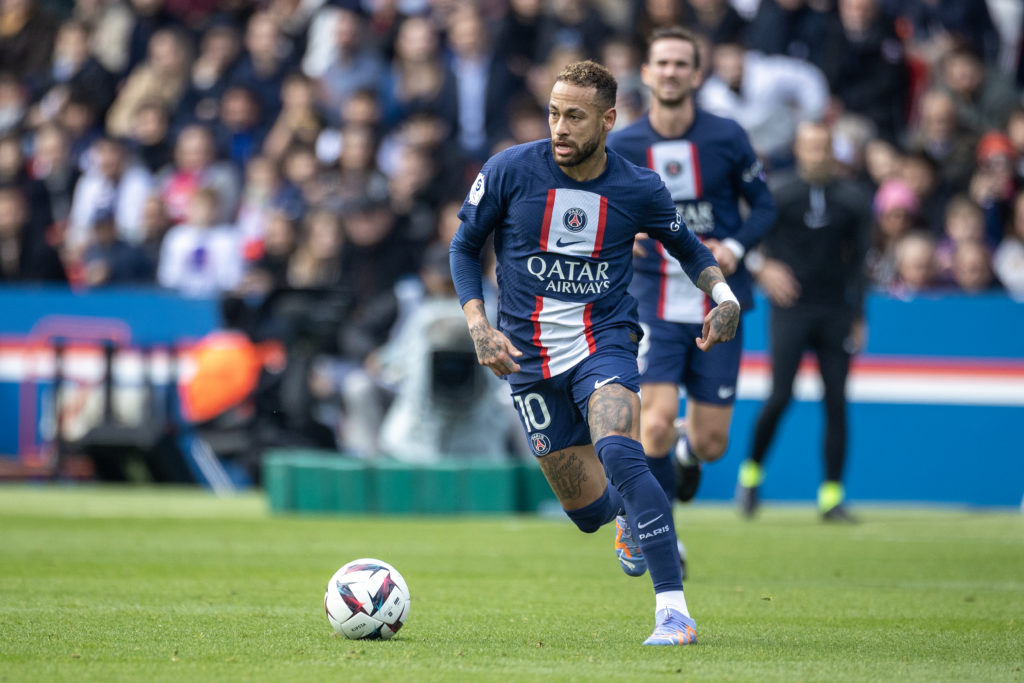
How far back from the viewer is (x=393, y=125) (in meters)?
18.5

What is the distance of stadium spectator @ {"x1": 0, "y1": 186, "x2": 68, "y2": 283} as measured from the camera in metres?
18.3

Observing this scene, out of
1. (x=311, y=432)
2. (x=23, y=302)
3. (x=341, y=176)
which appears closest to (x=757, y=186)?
(x=311, y=432)

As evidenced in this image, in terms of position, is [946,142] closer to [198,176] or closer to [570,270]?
[198,176]

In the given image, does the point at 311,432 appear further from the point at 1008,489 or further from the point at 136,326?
the point at 1008,489

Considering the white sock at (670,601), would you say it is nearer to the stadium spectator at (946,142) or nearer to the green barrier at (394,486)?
the green barrier at (394,486)

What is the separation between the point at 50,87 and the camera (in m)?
21.5

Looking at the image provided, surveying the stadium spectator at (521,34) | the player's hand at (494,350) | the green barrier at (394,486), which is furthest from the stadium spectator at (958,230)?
the player's hand at (494,350)

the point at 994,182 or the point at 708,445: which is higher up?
the point at 994,182

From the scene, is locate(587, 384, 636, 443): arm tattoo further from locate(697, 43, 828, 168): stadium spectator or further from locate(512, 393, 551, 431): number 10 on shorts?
locate(697, 43, 828, 168): stadium spectator

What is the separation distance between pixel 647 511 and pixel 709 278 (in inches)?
45.6

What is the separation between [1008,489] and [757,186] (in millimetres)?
6324

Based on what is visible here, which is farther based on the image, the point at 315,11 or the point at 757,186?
the point at 315,11

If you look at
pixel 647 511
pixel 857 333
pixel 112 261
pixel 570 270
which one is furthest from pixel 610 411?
pixel 112 261

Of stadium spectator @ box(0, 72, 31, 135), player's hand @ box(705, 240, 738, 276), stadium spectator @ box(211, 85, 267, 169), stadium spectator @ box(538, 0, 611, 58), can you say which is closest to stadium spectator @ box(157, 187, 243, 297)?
stadium spectator @ box(211, 85, 267, 169)
